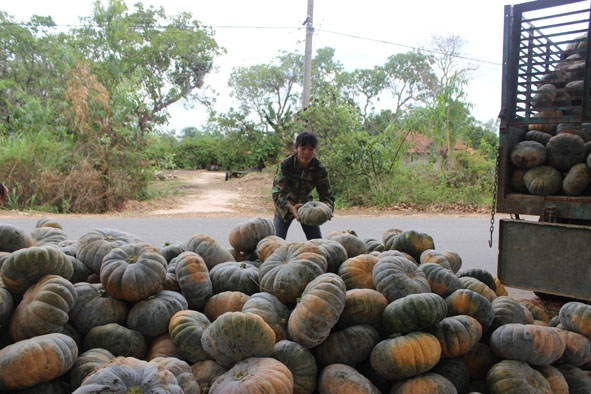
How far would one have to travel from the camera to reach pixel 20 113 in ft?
51.2

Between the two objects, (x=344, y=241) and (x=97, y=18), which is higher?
(x=97, y=18)

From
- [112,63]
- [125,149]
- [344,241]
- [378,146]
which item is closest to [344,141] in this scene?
[378,146]

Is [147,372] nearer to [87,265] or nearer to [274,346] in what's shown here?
[274,346]

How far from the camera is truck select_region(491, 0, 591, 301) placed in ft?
14.9

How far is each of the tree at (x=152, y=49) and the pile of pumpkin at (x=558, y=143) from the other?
16.9 metres

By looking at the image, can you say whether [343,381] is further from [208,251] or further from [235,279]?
[208,251]

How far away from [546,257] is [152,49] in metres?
24.3

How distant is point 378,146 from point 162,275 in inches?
554

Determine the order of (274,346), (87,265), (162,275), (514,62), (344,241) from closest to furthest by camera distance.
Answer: (274,346)
(162,275)
(87,265)
(344,241)
(514,62)

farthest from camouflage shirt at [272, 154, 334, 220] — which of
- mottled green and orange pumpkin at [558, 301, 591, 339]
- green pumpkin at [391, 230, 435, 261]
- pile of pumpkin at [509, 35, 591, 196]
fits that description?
mottled green and orange pumpkin at [558, 301, 591, 339]

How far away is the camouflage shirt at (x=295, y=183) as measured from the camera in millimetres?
5883

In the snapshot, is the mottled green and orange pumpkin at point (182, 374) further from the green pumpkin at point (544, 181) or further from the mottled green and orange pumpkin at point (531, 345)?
the green pumpkin at point (544, 181)

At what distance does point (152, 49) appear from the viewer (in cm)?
2523

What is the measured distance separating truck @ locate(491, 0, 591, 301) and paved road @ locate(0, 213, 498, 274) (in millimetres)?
3058
